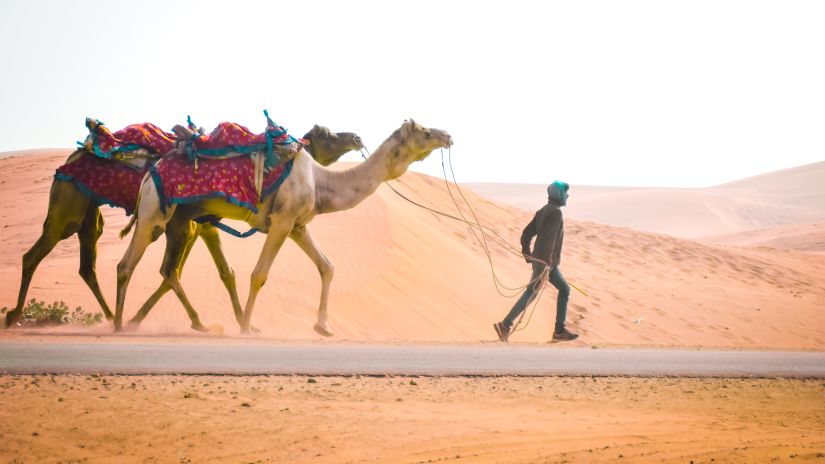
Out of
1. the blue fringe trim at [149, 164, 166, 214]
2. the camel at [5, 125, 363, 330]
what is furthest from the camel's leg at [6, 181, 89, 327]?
the blue fringe trim at [149, 164, 166, 214]

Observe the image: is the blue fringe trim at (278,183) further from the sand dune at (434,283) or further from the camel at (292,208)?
the sand dune at (434,283)

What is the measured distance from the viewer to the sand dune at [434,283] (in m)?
16.1

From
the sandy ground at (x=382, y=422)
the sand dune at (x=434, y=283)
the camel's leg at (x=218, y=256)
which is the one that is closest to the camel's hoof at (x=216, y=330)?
the camel's leg at (x=218, y=256)

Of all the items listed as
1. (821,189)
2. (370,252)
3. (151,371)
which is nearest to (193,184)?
(151,371)

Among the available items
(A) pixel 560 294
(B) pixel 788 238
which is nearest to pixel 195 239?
(A) pixel 560 294

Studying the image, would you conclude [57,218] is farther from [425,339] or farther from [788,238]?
[788,238]

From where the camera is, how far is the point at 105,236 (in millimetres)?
19859

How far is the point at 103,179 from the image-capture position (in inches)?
508

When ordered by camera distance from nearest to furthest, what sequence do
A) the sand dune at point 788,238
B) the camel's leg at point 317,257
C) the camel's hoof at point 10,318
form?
the camel's hoof at point 10,318 → the camel's leg at point 317,257 → the sand dune at point 788,238

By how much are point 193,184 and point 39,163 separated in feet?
69.6

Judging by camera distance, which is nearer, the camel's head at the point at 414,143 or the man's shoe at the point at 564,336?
the camel's head at the point at 414,143

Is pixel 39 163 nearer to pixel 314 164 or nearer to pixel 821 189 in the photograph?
pixel 314 164

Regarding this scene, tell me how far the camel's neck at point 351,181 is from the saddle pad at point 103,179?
7.45 feet

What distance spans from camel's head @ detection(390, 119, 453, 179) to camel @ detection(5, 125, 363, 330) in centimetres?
74
